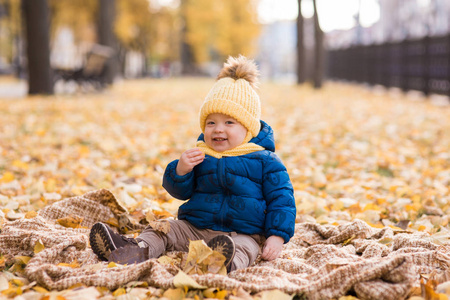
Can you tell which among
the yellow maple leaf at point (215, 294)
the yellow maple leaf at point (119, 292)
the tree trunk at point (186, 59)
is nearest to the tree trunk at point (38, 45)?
the yellow maple leaf at point (119, 292)

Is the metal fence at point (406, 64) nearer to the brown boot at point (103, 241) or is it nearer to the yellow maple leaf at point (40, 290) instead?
the brown boot at point (103, 241)

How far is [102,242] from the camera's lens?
250 cm

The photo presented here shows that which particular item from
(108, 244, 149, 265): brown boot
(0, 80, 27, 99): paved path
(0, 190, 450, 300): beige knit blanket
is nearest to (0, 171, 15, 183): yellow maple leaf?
(0, 190, 450, 300): beige knit blanket

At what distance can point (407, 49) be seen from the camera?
16.1 meters

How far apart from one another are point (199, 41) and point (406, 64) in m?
27.9

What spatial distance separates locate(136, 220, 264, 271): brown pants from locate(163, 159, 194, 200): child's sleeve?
0.17 m

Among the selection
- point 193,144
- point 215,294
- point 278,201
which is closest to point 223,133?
point 278,201

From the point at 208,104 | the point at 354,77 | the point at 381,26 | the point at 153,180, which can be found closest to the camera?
the point at 208,104

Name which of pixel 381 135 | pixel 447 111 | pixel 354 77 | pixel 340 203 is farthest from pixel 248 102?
pixel 354 77

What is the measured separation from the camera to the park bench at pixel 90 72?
603 inches

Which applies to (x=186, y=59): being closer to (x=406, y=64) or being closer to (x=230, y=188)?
(x=406, y=64)

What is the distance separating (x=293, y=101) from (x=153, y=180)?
980cm

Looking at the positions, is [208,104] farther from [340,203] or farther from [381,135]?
[381,135]

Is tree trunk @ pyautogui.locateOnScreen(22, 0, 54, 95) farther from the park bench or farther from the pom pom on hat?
the pom pom on hat
